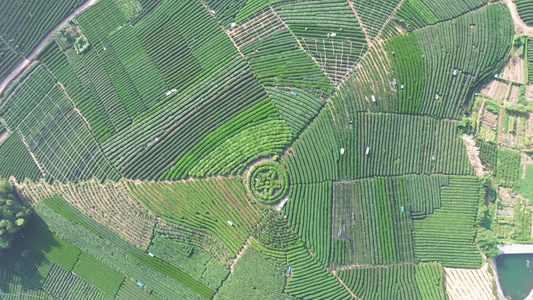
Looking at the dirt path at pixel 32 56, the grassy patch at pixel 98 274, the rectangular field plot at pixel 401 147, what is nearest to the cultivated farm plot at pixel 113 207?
the grassy patch at pixel 98 274

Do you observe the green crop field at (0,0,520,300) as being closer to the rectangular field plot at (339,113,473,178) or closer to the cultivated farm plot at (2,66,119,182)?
the rectangular field plot at (339,113,473,178)

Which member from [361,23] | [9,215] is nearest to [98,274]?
[9,215]

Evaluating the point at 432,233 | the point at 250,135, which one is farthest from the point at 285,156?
the point at 432,233

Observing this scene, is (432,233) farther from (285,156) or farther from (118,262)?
(118,262)

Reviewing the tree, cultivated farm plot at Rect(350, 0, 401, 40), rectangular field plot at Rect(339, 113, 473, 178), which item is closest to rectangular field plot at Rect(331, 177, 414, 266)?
rectangular field plot at Rect(339, 113, 473, 178)

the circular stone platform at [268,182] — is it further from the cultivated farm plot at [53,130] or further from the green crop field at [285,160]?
the cultivated farm plot at [53,130]
